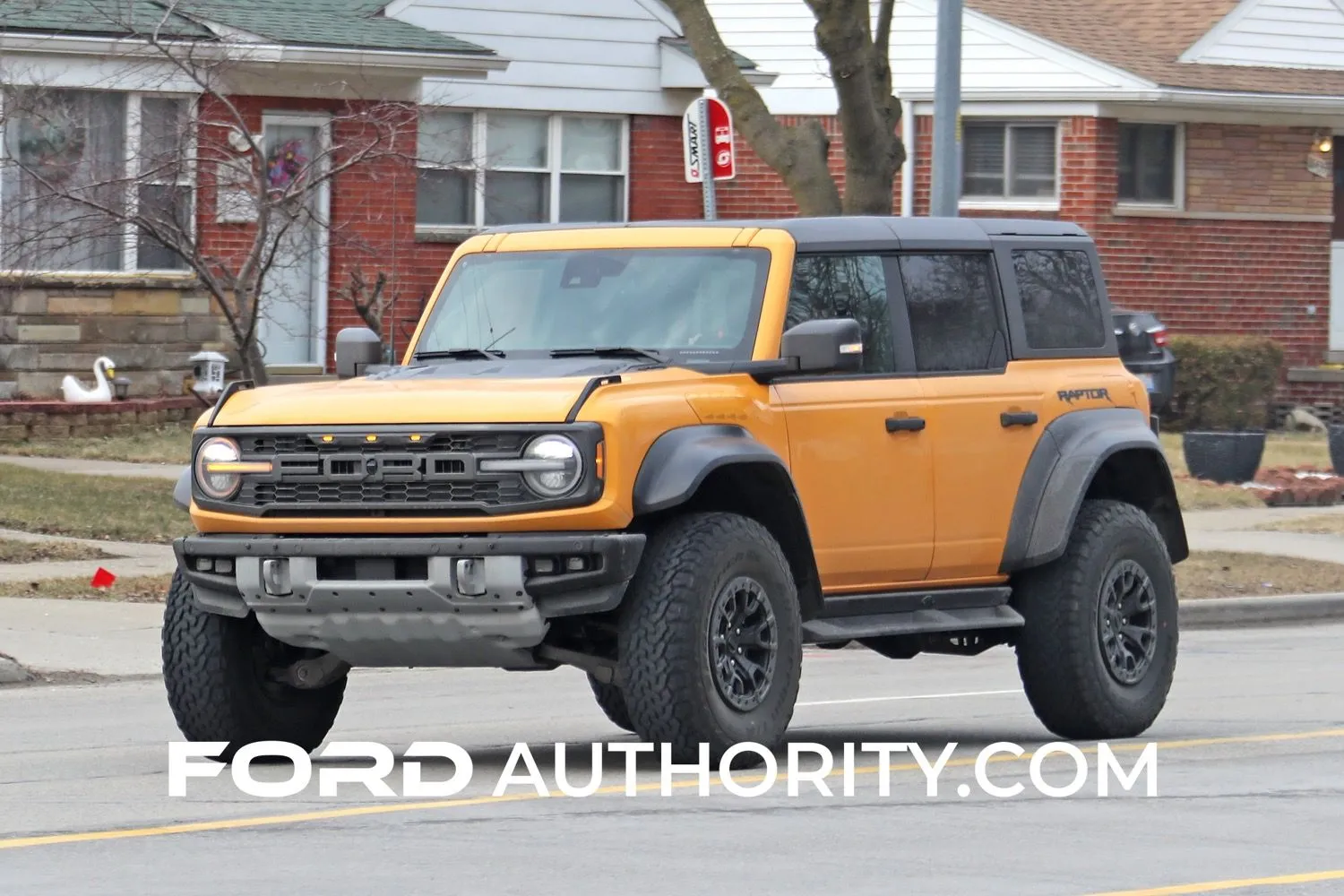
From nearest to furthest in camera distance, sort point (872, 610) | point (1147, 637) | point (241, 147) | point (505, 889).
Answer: point (505, 889) → point (872, 610) → point (1147, 637) → point (241, 147)

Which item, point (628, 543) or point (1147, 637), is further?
point (1147, 637)

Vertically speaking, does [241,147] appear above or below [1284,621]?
above

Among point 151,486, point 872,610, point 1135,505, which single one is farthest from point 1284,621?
point 151,486

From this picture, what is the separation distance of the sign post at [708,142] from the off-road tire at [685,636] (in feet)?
25.3

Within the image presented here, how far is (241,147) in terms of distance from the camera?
77.7 feet

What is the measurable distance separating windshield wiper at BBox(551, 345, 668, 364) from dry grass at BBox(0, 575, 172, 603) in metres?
6.71

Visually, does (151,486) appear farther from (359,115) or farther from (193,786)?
(193,786)

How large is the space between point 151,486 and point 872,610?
12174 millimetres

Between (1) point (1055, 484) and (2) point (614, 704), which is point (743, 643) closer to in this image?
(2) point (614, 704)

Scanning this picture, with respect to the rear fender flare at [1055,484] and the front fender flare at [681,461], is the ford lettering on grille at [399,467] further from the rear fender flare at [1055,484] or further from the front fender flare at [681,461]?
the rear fender flare at [1055,484]

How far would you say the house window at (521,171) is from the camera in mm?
29188

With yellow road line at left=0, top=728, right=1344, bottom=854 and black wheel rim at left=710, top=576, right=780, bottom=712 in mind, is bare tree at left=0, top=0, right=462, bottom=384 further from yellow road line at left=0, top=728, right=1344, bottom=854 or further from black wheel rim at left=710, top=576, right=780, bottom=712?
yellow road line at left=0, top=728, right=1344, bottom=854

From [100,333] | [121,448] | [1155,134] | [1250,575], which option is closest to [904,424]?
[1250,575]

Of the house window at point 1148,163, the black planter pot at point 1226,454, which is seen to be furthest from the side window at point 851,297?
the house window at point 1148,163
